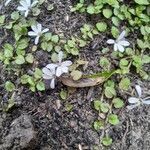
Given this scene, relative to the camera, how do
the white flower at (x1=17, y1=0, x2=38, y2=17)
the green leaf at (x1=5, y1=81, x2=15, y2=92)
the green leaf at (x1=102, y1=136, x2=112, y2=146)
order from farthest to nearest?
the white flower at (x1=17, y1=0, x2=38, y2=17) → the green leaf at (x1=5, y1=81, x2=15, y2=92) → the green leaf at (x1=102, y1=136, x2=112, y2=146)

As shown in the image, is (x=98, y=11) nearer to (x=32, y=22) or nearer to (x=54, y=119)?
(x=32, y=22)

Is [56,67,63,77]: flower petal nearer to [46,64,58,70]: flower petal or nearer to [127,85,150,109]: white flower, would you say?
[46,64,58,70]: flower petal

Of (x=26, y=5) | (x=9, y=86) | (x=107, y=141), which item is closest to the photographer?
(x=107, y=141)

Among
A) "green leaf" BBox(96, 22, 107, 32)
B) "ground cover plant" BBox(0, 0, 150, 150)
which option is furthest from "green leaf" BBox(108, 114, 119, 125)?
"green leaf" BBox(96, 22, 107, 32)

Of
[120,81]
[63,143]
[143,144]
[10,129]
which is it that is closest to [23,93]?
[10,129]

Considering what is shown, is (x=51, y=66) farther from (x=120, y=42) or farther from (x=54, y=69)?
(x=120, y=42)

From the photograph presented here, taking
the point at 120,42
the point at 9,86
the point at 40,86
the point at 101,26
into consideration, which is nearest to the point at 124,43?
the point at 120,42

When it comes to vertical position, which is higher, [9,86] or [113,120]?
[9,86]
